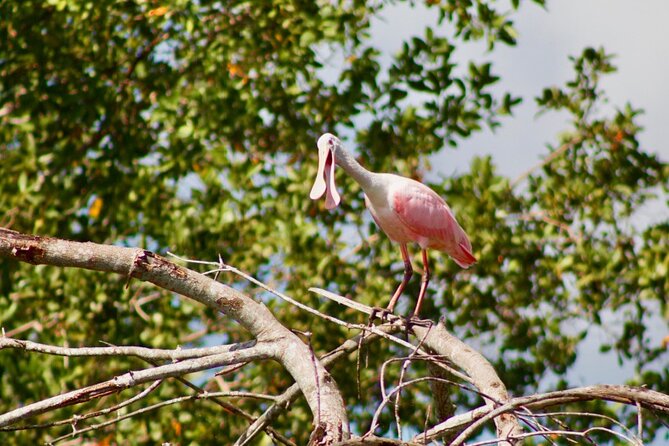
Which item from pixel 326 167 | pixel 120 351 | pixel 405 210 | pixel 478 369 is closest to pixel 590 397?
pixel 478 369

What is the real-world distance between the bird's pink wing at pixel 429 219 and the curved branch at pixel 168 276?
1863mm

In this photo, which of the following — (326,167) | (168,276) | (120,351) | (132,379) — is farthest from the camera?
(326,167)

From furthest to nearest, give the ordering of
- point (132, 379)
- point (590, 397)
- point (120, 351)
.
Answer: point (120, 351) → point (132, 379) → point (590, 397)

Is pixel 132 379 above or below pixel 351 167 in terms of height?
below

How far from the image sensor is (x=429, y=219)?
4684 millimetres

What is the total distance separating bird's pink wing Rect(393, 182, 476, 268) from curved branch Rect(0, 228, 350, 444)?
1863 mm

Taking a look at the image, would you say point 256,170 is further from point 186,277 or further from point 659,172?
point 186,277

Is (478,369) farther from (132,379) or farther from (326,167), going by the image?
(326,167)

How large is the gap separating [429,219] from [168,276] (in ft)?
6.91

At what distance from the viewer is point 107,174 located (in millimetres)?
6309

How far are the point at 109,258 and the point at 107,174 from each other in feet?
12.1

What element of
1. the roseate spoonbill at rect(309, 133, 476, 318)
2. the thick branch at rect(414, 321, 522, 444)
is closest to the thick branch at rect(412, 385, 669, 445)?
the thick branch at rect(414, 321, 522, 444)

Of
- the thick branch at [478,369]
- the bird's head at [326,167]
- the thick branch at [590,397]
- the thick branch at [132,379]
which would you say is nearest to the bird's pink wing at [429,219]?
the bird's head at [326,167]

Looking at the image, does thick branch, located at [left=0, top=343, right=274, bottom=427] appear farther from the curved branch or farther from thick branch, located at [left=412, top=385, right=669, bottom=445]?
thick branch, located at [left=412, top=385, right=669, bottom=445]
